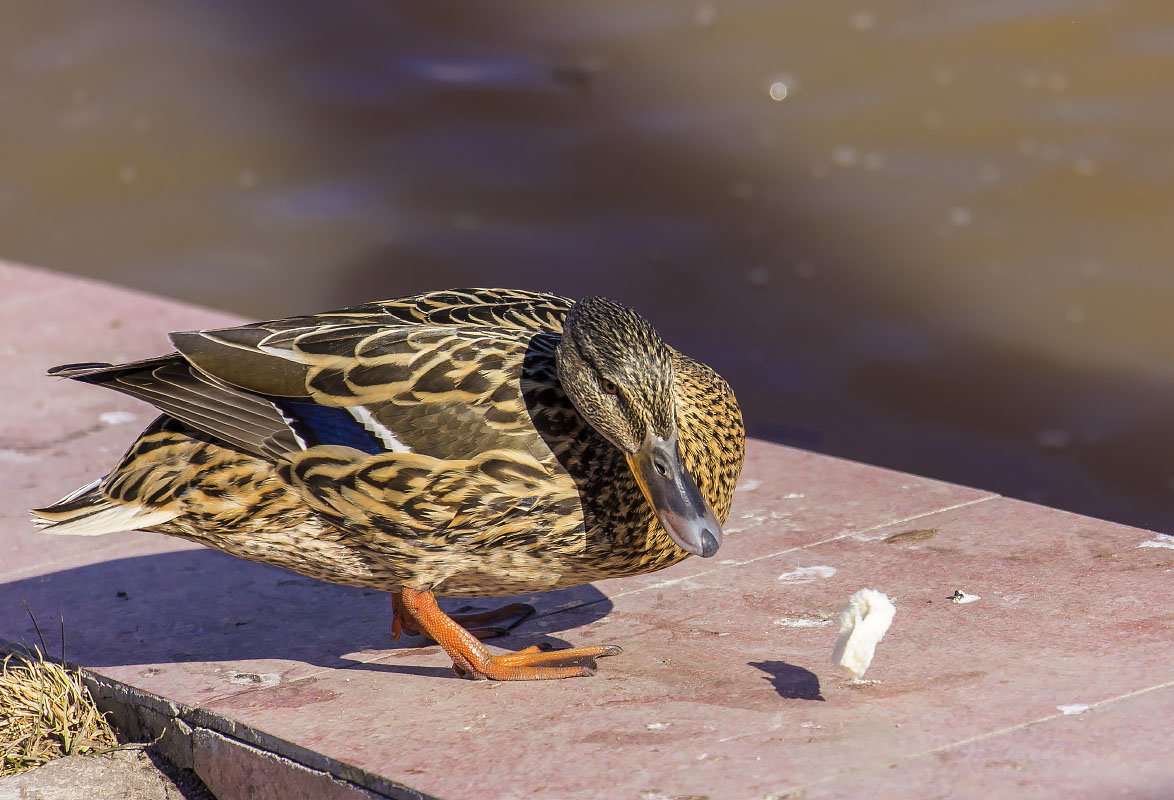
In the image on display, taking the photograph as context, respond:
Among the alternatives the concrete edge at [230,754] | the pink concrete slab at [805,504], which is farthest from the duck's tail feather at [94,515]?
the pink concrete slab at [805,504]

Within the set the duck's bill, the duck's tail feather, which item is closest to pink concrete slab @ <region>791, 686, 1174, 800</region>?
the duck's bill

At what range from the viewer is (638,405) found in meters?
3.11

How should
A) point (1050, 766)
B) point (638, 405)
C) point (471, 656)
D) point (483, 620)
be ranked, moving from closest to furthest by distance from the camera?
point (1050, 766), point (638, 405), point (471, 656), point (483, 620)

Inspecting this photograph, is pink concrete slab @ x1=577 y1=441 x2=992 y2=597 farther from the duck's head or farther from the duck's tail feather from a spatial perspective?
the duck's tail feather

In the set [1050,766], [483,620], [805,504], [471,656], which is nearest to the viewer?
[1050,766]

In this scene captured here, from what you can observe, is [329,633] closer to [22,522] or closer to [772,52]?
[22,522]

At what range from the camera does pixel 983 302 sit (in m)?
7.82

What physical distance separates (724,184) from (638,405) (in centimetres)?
616

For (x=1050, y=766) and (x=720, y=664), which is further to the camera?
(x=720, y=664)

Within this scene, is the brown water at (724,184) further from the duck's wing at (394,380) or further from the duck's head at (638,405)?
the duck's head at (638,405)

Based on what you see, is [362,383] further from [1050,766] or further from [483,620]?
[1050,766]

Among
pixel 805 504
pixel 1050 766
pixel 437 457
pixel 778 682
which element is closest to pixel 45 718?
pixel 437 457

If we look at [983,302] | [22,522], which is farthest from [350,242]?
[22,522]

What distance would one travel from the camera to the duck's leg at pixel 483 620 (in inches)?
146
